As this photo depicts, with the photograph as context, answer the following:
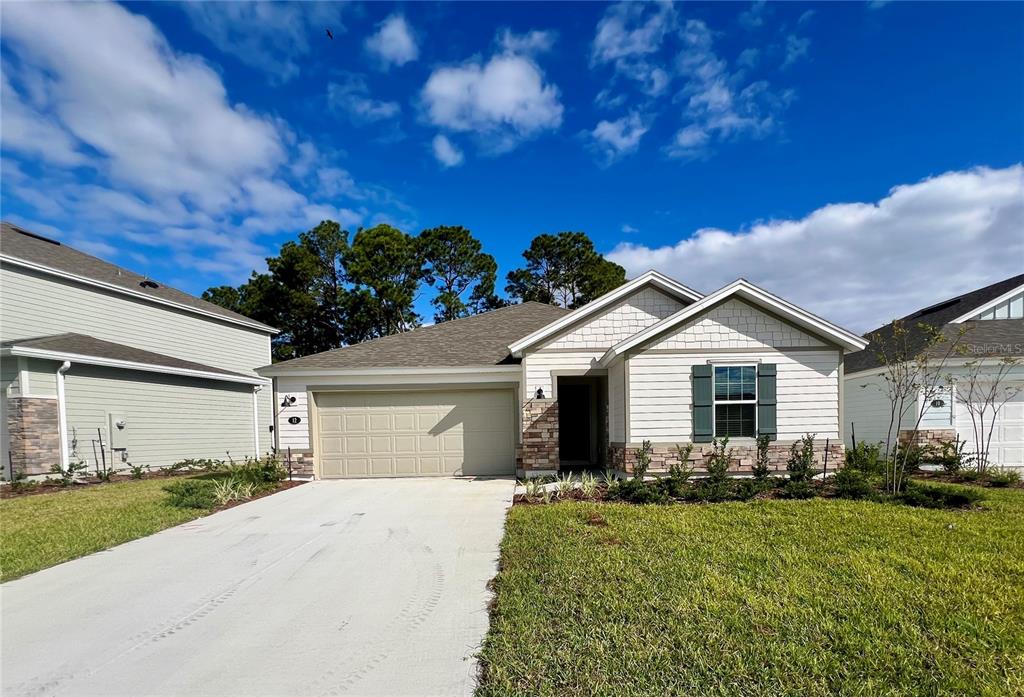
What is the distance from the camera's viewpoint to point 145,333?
15.3 m

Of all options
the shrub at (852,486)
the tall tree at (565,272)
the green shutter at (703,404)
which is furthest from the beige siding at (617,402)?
the tall tree at (565,272)

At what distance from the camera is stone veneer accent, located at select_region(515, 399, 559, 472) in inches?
396

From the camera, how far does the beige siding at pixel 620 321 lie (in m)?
10.4

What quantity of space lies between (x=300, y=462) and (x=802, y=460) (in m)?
10.6

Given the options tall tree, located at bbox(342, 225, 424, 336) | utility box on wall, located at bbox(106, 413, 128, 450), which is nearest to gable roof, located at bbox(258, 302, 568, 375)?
utility box on wall, located at bbox(106, 413, 128, 450)

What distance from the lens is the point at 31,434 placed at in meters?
9.85

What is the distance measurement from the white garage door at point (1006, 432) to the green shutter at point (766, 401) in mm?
5674

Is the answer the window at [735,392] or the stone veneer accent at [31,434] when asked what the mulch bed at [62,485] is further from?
the window at [735,392]

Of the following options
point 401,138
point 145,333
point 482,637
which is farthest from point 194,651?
point 145,333

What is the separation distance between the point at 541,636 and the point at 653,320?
836cm

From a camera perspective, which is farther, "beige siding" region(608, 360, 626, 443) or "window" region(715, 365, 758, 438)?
"beige siding" region(608, 360, 626, 443)

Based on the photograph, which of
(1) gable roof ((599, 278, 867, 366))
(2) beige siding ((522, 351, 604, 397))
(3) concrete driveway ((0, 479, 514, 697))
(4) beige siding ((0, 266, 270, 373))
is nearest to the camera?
(3) concrete driveway ((0, 479, 514, 697))

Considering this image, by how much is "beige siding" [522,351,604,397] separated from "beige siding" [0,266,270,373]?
42.3 feet

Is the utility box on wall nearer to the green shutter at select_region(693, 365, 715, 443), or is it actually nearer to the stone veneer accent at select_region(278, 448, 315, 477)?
the stone veneer accent at select_region(278, 448, 315, 477)
